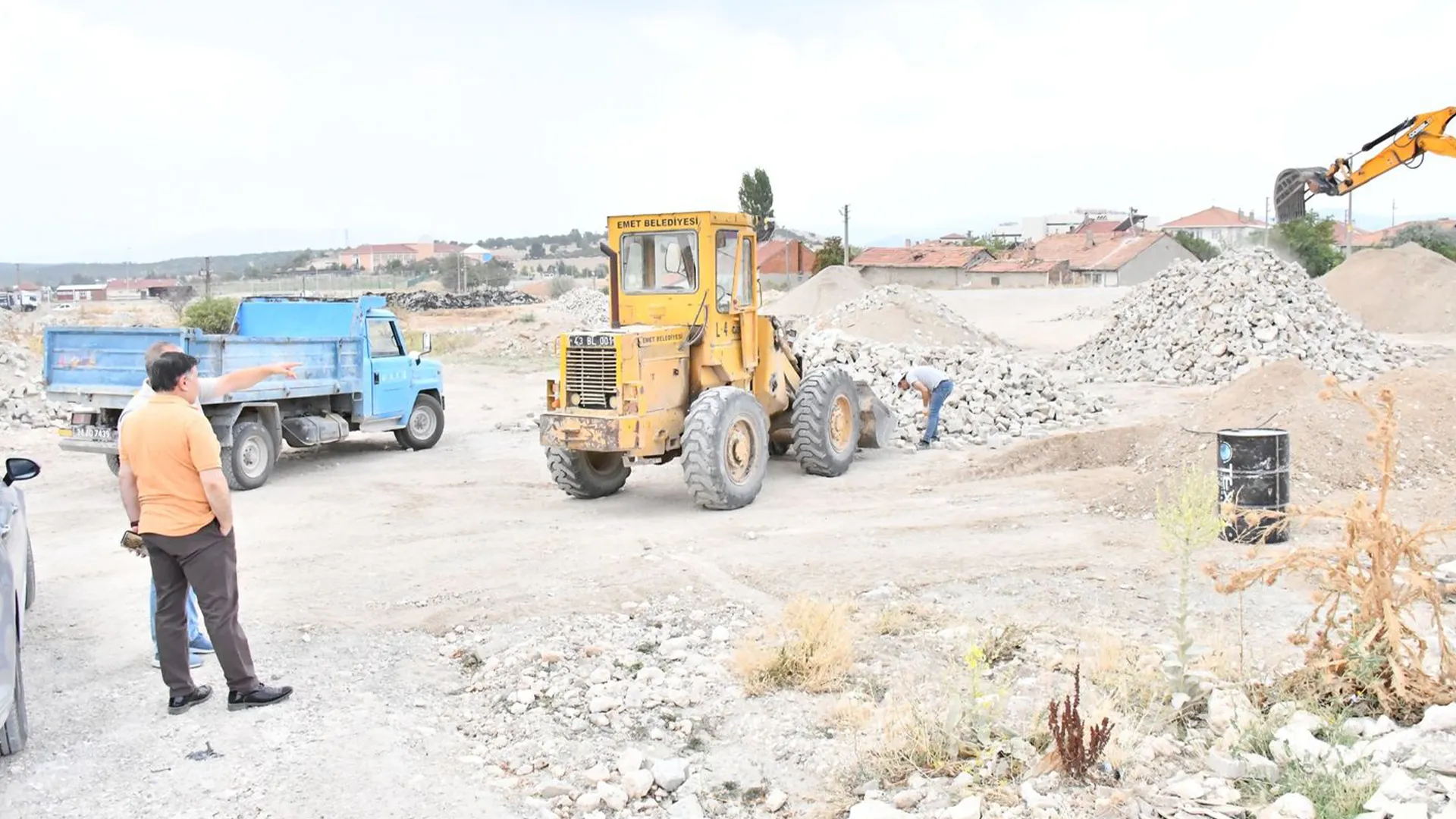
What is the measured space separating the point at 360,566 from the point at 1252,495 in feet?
23.5

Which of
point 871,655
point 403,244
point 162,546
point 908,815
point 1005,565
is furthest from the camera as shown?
point 403,244

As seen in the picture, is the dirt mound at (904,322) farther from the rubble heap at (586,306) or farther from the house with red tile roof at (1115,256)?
the house with red tile roof at (1115,256)

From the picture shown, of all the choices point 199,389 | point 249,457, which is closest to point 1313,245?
point 249,457

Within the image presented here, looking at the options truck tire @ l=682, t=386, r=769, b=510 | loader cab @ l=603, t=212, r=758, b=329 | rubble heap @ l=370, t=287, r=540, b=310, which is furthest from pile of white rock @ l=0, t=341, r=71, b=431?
rubble heap @ l=370, t=287, r=540, b=310

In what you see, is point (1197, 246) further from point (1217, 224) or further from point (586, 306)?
point (586, 306)

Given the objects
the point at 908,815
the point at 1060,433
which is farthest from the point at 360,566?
the point at 1060,433

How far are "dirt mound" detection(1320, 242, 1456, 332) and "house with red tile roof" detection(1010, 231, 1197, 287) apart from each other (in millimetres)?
26368

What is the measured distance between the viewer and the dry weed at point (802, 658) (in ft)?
21.3

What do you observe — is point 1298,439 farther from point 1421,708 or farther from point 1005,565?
point 1421,708

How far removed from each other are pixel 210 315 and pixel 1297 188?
1142 inches

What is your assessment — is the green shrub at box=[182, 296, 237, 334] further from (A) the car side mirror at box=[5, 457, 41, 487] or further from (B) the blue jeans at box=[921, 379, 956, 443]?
(A) the car side mirror at box=[5, 457, 41, 487]

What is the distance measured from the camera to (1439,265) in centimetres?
3553

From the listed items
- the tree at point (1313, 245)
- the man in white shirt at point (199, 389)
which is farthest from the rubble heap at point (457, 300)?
the man in white shirt at point (199, 389)

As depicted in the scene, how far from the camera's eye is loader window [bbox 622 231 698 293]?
11805mm
